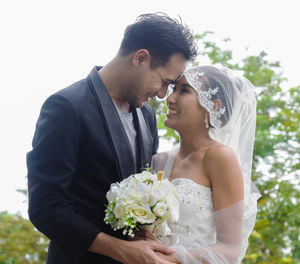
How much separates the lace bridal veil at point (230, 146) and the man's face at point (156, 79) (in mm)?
79

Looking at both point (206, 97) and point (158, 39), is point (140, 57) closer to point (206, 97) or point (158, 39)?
point (158, 39)

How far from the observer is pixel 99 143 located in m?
2.46

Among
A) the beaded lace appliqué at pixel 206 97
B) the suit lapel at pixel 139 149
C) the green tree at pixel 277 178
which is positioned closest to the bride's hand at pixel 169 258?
the suit lapel at pixel 139 149

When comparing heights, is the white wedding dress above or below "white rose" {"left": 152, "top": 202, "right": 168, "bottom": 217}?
below

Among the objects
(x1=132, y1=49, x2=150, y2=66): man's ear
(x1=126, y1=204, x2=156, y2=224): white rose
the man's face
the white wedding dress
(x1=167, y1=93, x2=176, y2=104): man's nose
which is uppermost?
(x1=132, y1=49, x2=150, y2=66): man's ear

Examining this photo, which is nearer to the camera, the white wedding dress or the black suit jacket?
the black suit jacket

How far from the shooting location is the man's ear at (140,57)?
2760 millimetres

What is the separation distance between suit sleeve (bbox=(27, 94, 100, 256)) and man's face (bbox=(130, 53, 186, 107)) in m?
0.58

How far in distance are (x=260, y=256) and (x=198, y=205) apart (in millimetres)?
3149

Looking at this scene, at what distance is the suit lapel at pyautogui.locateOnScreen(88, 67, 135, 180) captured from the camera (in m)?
2.50

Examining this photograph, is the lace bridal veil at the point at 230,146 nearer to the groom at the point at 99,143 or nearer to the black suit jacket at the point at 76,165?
the groom at the point at 99,143

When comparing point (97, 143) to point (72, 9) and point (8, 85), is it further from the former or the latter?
point (72, 9)

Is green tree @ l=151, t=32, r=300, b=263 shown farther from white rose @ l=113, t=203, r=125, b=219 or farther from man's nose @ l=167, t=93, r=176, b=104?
white rose @ l=113, t=203, r=125, b=219

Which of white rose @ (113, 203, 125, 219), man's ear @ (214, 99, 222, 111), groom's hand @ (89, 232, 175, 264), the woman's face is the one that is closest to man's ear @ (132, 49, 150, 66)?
the woman's face
